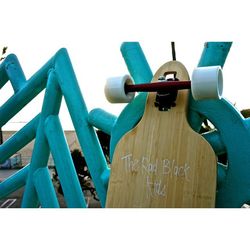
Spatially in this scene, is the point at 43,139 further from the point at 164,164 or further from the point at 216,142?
the point at 216,142

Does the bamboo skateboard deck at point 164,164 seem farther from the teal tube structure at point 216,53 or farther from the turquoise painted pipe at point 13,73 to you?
the turquoise painted pipe at point 13,73

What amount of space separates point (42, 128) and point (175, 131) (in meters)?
0.94

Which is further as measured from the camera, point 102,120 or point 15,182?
point 15,182

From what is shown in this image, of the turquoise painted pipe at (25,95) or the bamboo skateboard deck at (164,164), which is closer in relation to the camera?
the bamboo skateboard deck at (164,164)

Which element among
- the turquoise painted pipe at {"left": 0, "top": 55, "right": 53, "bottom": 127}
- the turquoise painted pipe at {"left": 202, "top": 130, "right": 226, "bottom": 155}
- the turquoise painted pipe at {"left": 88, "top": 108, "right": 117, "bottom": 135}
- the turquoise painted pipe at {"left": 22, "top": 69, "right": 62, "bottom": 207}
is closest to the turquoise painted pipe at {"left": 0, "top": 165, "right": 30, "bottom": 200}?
the turquoise painted pipe at {"left": 22, "top": 69, "right": 62, "bottom": 207}

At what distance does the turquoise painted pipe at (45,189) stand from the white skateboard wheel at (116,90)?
830 millimetres

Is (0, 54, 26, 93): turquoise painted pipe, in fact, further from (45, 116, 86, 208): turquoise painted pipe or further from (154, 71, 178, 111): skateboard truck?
(154, 71, 178, 111): skateboard truck

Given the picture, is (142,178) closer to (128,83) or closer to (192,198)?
(192,198)

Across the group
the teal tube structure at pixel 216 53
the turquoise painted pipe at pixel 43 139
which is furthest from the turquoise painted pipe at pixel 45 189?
the teal tube structure at pixel 216 53

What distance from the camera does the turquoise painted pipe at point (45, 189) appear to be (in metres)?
2.17

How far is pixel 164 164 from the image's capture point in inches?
59.6

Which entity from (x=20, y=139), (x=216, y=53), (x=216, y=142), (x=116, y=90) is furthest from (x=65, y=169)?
(x=216, y=53)

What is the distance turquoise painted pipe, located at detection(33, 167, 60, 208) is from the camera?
2.17m

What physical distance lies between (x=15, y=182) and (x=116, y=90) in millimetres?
1275
